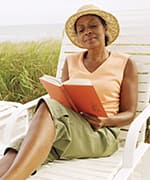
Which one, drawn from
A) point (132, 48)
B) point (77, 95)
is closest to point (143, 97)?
point (132, 48)

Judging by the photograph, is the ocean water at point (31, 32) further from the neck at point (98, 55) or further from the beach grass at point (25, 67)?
the neck at point (98, 55)

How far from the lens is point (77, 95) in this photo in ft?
6.97

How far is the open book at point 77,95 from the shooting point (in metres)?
2.04

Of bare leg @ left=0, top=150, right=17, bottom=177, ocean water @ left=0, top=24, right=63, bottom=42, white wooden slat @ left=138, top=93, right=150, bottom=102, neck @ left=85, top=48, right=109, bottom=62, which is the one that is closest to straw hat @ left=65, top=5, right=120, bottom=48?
neck @ left=85, top=48, right=109, bottom=62

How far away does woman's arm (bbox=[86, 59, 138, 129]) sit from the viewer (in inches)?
91.7

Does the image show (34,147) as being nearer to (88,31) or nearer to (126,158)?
(126,158)

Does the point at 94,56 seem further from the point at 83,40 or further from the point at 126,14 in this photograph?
the point at 126,14

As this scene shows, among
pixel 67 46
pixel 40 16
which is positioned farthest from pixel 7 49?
pixel 67 46

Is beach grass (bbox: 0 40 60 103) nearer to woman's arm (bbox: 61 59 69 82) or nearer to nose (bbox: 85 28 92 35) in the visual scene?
woman's arm (bbox: 61 59 69 82)

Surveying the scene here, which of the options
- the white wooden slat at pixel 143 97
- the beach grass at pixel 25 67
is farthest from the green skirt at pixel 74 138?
the beach grass at pixel 25 67

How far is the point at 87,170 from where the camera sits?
6.95ft

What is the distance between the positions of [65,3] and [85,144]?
157cm

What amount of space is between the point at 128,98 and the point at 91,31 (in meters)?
0.45

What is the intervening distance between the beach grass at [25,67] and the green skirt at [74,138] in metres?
1.40
